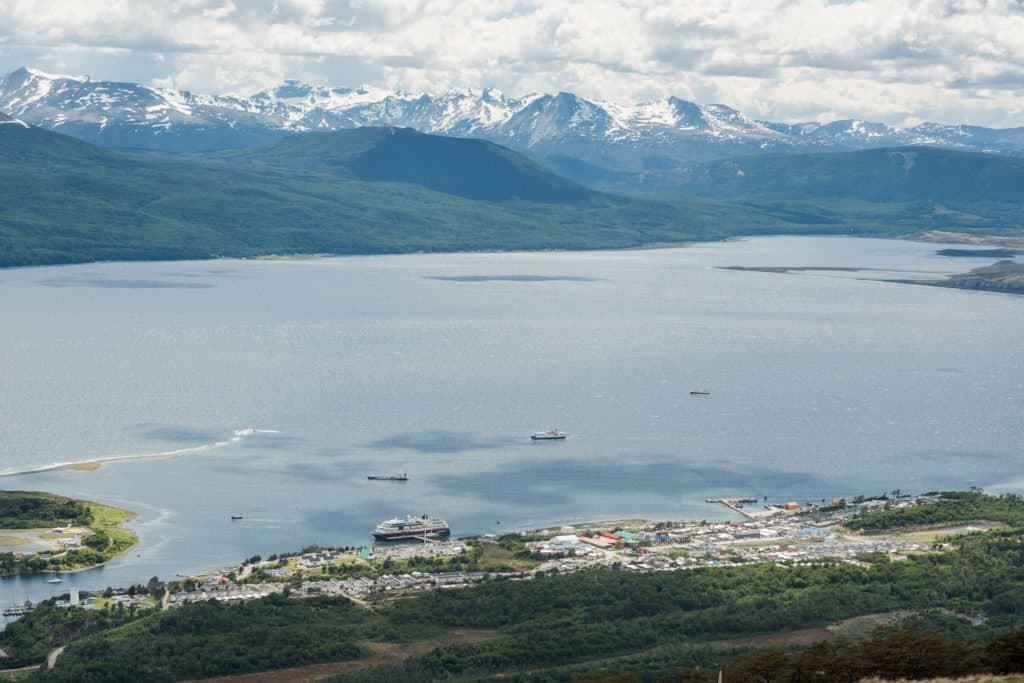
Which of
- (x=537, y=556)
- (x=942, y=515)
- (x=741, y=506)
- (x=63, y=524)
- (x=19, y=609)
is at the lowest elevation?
(x=19, y=609)

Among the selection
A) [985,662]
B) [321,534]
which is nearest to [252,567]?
[321,534]

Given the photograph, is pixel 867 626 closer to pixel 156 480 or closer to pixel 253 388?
pixel 156 480

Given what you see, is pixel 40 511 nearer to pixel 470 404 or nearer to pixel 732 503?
pixel 732 503

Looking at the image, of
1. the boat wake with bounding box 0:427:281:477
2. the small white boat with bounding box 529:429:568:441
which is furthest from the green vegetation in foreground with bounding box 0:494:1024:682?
the small white boat with bounding box 529:429:568:441

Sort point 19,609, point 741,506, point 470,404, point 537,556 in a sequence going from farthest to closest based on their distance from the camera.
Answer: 1. point 470,404
2. point 741,506
3. point 537,556
4. point 19,609

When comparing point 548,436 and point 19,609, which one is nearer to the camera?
point 19,609

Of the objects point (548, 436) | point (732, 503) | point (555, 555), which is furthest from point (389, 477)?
point (555, 555)
